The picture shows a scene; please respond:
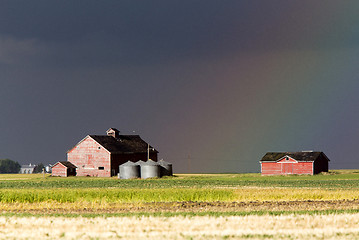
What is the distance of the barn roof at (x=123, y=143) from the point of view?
99.7m

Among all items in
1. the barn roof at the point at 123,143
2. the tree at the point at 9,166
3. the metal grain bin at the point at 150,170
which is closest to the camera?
the metal grain bin at the point at 150,170

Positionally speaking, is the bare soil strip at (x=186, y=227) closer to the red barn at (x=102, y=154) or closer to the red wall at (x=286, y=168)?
the red barn at (x=102, y=154)

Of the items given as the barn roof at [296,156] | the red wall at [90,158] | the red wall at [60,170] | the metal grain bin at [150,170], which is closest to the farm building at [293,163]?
the barn roof at [296,156]

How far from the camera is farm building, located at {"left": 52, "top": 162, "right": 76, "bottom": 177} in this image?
98.9 metres

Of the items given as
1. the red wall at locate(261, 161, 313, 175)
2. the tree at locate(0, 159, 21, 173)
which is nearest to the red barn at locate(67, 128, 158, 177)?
the red wall at locate(261, 161, 313, 175)

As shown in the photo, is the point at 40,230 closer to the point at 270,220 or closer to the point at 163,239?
the point at 163,239

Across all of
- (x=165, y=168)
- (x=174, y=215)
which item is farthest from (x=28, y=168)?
(x=174, y=215)

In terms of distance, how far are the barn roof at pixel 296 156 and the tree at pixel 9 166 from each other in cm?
10799

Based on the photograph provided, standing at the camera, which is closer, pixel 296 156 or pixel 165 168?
pixel 165 168

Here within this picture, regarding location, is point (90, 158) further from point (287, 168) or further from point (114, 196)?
point (114, 196)

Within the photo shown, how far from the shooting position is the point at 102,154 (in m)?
98.1

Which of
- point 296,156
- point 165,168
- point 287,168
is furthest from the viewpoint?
point 287,168

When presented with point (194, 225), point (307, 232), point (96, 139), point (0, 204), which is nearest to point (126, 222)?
point (194, 225)

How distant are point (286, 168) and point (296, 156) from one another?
272 cm
